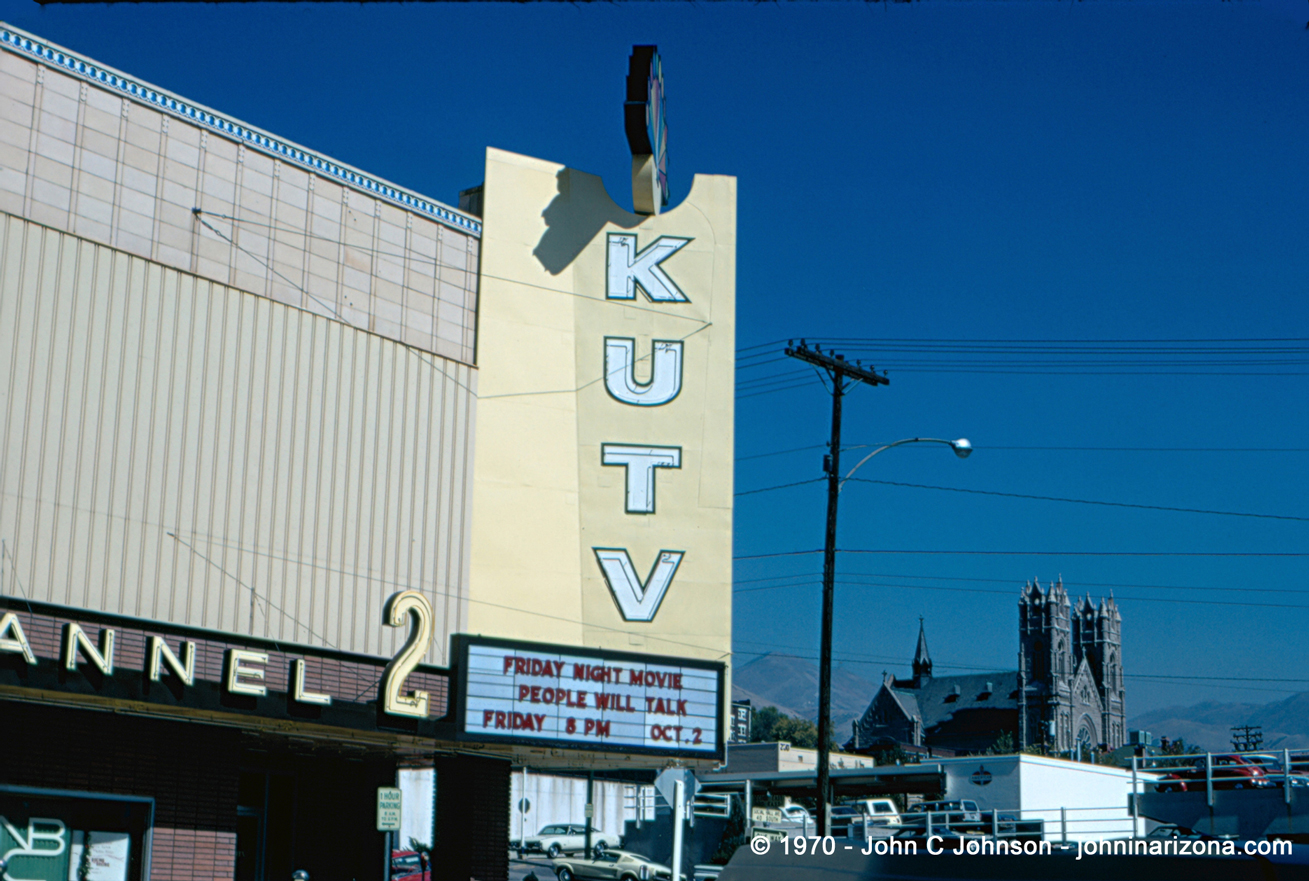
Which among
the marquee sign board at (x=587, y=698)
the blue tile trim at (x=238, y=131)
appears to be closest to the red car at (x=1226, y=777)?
the marquee sign board at (x=587, y=698)

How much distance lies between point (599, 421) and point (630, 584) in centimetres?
342

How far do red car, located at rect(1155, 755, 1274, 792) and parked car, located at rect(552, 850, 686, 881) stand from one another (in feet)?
52.1

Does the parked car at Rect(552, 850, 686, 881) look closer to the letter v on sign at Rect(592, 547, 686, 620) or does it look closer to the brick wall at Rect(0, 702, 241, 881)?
the letter v on sign at Rect(592, 547, 686, 620)

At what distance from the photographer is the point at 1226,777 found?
28.4 metres

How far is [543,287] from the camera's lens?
27.4 meters

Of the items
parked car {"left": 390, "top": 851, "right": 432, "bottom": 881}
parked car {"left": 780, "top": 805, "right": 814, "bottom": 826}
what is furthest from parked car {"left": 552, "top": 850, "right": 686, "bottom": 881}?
parked car {"left": 780, "top": 805, "right": 814, "bottom": 826}

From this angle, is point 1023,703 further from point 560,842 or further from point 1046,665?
point 560,842

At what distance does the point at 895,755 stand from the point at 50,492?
323 feet

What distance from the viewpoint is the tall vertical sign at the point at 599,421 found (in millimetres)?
26234

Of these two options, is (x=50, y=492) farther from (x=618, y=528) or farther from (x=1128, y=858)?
(x=1128, y=858)

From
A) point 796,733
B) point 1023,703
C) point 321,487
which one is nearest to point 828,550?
point 321,487

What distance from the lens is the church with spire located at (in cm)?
17112

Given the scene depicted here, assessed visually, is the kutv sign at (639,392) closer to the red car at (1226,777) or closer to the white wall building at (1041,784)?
the red car at (1226,777)

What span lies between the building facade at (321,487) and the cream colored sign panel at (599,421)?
0.21ft
